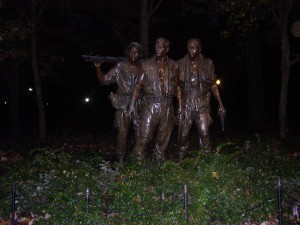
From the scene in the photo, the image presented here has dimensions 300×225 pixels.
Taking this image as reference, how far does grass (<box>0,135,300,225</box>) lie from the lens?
6.74 meters

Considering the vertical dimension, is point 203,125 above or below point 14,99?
above

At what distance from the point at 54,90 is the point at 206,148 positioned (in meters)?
26.3

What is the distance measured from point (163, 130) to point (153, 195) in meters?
2.36

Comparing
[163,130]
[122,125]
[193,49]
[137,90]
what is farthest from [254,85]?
[137,90]

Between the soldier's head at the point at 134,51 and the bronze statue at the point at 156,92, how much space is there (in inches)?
19.2

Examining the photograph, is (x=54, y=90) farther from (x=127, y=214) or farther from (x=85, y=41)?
(x=127, y=214)

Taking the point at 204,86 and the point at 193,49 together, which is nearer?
the point at 193,49

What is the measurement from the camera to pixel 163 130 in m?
9.48

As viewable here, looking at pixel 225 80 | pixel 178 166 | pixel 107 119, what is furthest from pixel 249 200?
pixel 107 119

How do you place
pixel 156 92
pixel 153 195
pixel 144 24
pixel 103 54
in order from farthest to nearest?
pixel 103 54
pixel 144 24
pixel 156 92
pixel 153 195

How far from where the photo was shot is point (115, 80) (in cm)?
1003

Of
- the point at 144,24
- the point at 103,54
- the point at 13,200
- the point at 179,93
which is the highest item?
the point at 144,24

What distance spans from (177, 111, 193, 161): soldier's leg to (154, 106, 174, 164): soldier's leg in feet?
0.96

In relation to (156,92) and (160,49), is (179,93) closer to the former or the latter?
(156,92)
